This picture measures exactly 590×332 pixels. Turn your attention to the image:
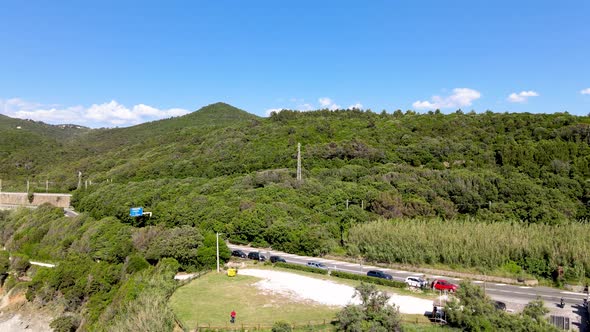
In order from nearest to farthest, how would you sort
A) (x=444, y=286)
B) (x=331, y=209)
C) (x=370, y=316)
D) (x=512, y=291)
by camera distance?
(x=370, y=316), (x=444, y=286), (x=512, y=291), (x=331, y=209)

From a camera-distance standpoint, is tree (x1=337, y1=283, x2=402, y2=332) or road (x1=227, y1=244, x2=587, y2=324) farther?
road (x1=227, y1=244, x2=587, y2=324)

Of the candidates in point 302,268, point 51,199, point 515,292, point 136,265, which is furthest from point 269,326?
point 51,199

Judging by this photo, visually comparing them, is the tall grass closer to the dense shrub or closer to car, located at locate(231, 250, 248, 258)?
car, located at locate(231, 250, 248, 258)

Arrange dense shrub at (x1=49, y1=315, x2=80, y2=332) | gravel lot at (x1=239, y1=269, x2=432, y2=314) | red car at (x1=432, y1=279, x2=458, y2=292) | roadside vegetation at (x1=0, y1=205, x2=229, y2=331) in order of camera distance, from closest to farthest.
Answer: gravel lot at (x1=239, y1=269, x2=432, y2=314) → roadside vegetation at (x1=0, y1=205, x2=229, y2=331) → red car at (x1=432, y1=279, x2=458, y2=292) → dense shrub at (x1=49, y1=315, x2=80, y2=332)

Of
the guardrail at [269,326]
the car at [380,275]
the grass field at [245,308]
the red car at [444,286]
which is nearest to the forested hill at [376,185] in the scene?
the car at [380,275]

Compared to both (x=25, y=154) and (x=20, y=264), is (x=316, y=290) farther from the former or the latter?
(x=25, y=154)

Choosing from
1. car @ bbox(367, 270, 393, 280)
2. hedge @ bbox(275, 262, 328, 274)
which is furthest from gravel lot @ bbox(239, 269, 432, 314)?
car @ bbox(367, 270, 393, 280)
